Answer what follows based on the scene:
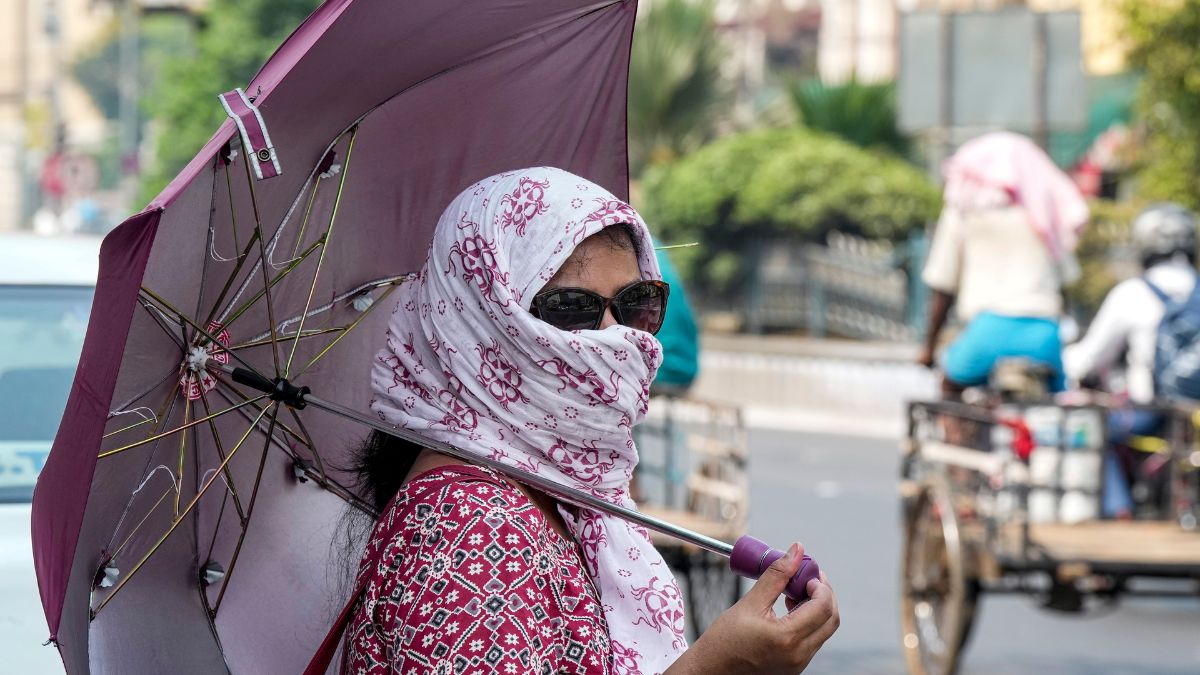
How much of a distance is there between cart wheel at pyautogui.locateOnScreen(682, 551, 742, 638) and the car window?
118 inches

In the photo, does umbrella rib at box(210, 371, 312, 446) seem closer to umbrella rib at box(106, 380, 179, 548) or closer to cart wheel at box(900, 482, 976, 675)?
umbrella rib at box(106, 380, 179, 548)

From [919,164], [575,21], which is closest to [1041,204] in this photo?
[575,21]

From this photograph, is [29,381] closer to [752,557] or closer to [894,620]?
[752,557]

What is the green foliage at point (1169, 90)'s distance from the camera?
58.3 ft

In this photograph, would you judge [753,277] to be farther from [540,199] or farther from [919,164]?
[540,199]

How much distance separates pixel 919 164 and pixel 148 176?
18357mm

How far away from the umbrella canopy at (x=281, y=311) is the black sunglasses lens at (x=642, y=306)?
471 mm

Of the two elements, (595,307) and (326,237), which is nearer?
(595,307)

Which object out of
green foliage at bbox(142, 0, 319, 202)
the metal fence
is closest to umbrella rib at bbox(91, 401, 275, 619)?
the metal fence

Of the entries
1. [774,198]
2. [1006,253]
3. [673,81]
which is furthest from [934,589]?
[673,81]

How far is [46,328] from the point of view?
4.40 m

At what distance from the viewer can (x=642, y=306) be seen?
2400 millimetres

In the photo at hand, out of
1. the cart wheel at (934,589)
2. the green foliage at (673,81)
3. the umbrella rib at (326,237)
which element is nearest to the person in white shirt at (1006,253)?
the cart wheel at (934,589)

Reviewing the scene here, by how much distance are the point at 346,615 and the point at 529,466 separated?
281mm
